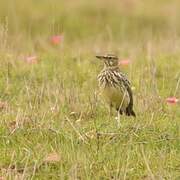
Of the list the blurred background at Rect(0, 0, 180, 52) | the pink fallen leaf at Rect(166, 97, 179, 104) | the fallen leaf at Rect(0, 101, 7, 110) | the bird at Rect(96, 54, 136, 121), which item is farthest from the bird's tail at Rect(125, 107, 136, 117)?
the blurred background at Rect(0, 0, 180, 52)

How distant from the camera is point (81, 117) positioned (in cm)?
870

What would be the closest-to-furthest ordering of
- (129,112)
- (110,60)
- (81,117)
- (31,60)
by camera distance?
(81,117), (129,112), (110,60), (31,60)

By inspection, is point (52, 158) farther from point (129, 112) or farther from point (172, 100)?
point (172, 100)

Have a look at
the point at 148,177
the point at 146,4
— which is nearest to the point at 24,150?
the point at 148,177

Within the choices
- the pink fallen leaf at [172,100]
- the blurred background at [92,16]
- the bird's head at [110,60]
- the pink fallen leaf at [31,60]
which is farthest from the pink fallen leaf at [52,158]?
the blurred background at [92,16]

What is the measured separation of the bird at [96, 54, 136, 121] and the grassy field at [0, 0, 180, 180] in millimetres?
158

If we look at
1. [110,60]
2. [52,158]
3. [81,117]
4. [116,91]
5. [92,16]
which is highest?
[92,16]

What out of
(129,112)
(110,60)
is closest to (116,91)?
(129,112)

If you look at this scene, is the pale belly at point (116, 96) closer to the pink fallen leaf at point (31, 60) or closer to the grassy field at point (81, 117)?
the grassy field at point (81, 117)

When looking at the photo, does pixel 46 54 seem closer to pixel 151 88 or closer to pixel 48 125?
pixel 151 88

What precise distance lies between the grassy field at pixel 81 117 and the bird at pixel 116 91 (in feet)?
0.52

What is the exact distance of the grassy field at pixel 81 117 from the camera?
7199 mm

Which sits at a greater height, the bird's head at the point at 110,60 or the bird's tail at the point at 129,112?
the bird's head at the point at 110,60

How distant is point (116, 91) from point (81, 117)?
0.45 meters
